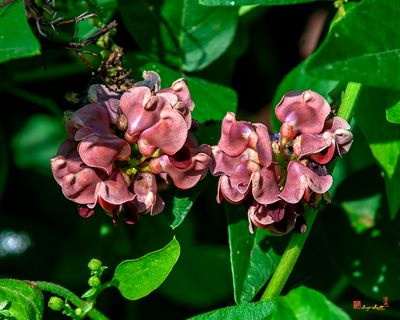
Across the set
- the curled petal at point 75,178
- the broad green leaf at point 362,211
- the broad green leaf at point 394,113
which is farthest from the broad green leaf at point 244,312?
the broad green leaf at point 362,211

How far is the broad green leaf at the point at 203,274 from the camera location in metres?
2.60

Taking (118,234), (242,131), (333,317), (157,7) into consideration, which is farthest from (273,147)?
(118,234)

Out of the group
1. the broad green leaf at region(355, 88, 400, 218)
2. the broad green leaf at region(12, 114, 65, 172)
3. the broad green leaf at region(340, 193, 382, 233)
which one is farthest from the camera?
the broad green leaf at region(12, 114, 65, 172)

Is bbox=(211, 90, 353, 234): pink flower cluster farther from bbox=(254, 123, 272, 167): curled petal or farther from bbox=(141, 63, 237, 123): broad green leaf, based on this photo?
bbox=(141, 63, 237, 123): broad green leaf

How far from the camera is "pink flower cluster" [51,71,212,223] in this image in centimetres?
158

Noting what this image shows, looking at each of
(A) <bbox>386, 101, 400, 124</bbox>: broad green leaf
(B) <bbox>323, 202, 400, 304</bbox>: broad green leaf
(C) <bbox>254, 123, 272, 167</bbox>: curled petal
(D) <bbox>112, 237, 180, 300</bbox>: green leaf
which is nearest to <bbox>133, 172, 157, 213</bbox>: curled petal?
(D) <bbox>112, 237, 180, 300</bbox>: green leaf

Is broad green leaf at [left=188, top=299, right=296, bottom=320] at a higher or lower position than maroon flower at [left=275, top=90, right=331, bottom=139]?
lower

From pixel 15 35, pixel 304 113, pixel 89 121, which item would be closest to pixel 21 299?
pixel 89 121

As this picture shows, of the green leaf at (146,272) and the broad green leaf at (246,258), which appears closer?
the green leaf at (146,272)

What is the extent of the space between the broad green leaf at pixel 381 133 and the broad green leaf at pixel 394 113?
0.14m

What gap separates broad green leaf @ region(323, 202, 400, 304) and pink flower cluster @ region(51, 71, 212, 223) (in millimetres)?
590

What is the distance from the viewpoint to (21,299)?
155cm

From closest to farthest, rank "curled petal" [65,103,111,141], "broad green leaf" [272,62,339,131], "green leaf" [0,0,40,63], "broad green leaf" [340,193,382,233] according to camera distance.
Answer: "green leaf" [0,0,40,63], "curled petal" [65,103,111,141], "broad green leaf" [272,62,339,131], "broad green leaf" [340,193,382,233]

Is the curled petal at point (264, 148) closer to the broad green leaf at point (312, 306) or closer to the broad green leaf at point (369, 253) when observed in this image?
the broad green leaf at point (312, 306)
